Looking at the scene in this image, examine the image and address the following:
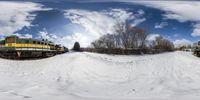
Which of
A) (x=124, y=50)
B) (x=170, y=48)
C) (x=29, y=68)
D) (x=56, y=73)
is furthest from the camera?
(x=170, y=48)

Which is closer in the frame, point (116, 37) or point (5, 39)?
point (5, 39)

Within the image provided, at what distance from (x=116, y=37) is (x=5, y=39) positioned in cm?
1541

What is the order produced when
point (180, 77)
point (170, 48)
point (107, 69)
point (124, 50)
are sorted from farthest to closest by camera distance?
point (170, 48), point (124, 50), point (107, 69), point (180, 77)

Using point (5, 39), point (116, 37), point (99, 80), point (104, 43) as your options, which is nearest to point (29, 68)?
point (99, 80)

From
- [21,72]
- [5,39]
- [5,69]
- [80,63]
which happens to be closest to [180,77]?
[80,63]

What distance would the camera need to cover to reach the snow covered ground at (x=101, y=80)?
42.5 feet

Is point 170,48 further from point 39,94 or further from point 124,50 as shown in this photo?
point 39,94

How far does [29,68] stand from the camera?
23391 millimetres

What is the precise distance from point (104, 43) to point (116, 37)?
10.1m

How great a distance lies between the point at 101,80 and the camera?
1802cm

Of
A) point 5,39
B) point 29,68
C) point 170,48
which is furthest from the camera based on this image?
point 170,48

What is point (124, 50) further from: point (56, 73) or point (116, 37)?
point (56, 73)

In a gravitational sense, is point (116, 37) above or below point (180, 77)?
above

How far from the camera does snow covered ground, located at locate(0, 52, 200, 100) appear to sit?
13.0m
